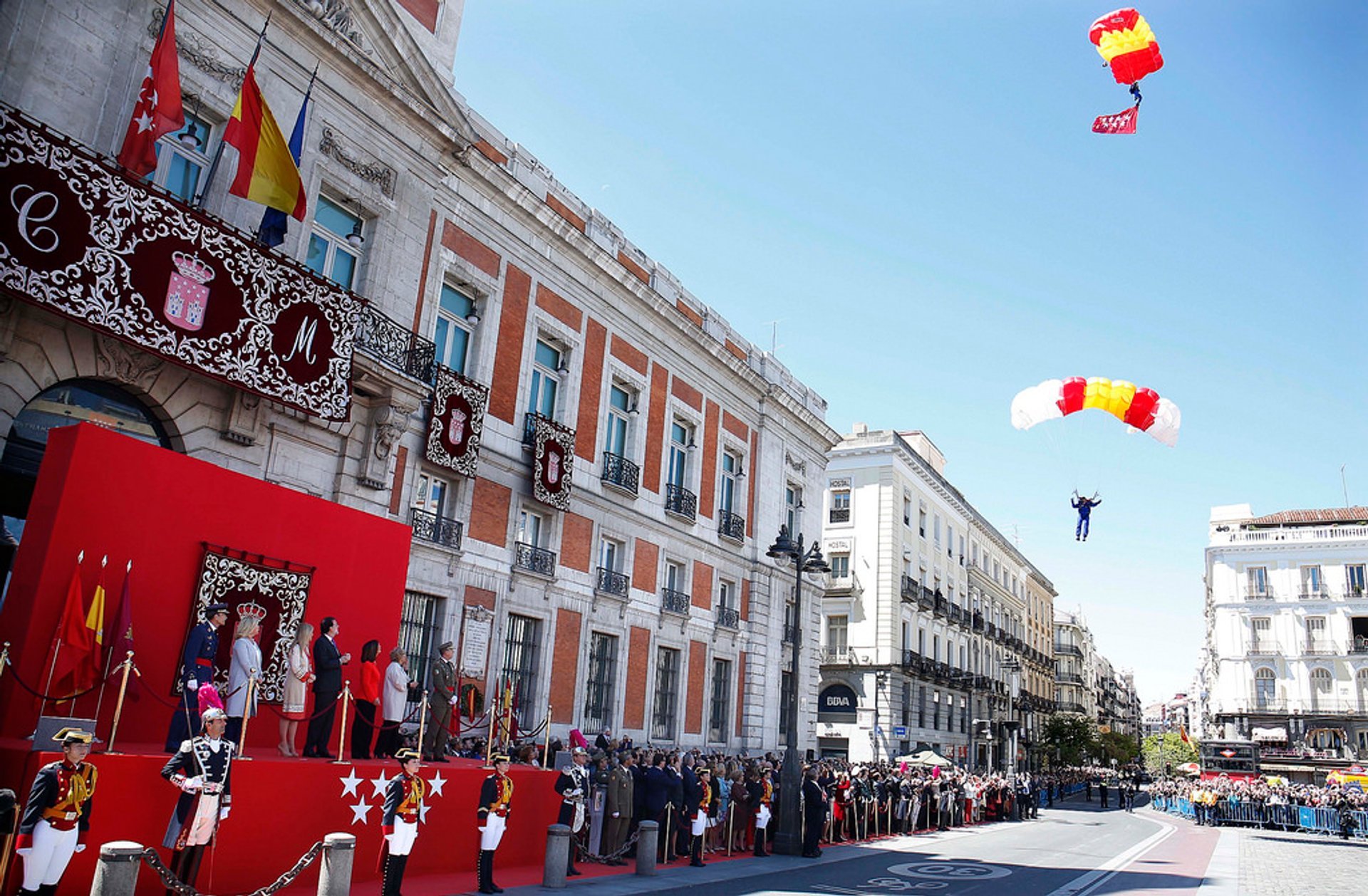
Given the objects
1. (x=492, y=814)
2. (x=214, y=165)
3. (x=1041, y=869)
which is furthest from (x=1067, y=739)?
(x=214, y=165)

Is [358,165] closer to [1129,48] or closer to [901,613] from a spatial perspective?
[1129,48]

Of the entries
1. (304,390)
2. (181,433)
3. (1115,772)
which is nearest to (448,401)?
(304,390)

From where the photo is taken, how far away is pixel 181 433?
13383 mm

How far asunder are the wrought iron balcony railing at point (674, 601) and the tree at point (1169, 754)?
3370 inches

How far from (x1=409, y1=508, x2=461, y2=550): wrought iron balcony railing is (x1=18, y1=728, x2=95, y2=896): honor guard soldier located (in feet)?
32.0

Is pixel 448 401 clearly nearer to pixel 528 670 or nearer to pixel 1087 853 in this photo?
pixel 528 670

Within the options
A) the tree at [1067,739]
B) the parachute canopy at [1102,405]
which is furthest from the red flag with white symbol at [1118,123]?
the tree at [1067,739]

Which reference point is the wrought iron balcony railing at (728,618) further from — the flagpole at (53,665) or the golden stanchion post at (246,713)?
the flagpole at (53,665)

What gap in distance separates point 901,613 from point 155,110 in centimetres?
3892

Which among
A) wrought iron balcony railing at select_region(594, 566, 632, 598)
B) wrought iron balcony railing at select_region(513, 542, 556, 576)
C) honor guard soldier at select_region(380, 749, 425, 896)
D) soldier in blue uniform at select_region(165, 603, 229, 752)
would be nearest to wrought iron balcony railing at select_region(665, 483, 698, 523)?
wrought iron balcony railing at select_region(594, 566, 632, 598)

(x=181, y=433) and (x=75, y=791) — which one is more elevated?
(x=181, y=433)

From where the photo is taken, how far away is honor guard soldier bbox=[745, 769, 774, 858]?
60.7 ft

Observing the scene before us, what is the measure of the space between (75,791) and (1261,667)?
6571 centimetres

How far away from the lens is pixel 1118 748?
87625mm
